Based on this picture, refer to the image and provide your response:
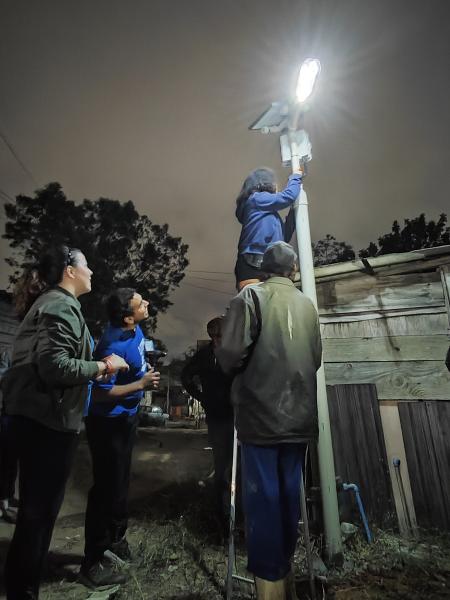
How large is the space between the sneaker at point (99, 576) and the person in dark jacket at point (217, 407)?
1267mm

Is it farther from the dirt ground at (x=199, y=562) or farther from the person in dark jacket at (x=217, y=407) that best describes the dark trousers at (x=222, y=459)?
the dirt ground at (x=199, y=562)

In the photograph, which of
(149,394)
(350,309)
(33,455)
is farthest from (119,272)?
(33,455)

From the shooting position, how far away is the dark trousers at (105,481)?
2.95 meters

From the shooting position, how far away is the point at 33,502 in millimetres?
2035

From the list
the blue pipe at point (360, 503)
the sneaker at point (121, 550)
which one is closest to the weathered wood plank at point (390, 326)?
the blue pipe at point (360, 503)

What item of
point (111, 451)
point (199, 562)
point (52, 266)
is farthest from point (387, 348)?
point (52, 266)

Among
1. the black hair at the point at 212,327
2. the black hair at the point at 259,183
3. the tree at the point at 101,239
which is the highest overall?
the tree at the point at 101,239

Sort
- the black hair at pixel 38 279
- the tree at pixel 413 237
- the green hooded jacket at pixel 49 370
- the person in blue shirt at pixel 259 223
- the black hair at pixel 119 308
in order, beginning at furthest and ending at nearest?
the tree at pixel 413 237 → the person in blue shirt at pixel 259 223 → the black hair at pixel 119 308 → the black hair at pixel 38 279 → the green hooded jacket at pixel 49 370

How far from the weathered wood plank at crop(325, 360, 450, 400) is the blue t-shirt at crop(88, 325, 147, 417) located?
2.93 meters

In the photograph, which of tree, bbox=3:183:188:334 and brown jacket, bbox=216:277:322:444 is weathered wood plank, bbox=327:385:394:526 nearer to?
brown jacket, bbox=216:277:322:444

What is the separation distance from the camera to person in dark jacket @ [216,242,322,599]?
2.05 m

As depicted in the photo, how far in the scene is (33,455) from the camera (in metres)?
2.07

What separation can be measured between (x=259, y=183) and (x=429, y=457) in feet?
13.5

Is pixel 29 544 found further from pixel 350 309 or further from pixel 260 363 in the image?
pixel 350 309
